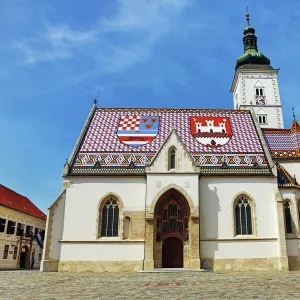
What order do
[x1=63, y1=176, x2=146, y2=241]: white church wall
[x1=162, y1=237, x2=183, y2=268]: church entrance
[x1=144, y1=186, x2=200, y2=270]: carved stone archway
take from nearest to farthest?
[x1=144, y1=186, x2=200, y2=270]: carved stone archway
[x1=162, y1=237, x2=183, y2=268]: church entrance
[x1=63, y1=176, x2=146, y2=241]: white church wall

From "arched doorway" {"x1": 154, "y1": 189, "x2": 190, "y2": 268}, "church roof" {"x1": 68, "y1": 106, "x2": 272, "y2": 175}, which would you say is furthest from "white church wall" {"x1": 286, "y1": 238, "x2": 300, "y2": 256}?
"arched doorway" {"x1": 154, "y1": 189, "x2": 190, "y2": 268}

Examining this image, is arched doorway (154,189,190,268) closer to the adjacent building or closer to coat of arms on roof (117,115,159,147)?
coat of arms on roof (117,115,159,147)

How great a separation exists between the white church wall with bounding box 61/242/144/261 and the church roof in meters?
5.45

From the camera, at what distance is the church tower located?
4641 centimetres

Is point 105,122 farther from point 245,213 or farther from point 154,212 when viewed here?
point 245,213

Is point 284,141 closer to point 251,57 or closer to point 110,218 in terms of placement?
point 110,218

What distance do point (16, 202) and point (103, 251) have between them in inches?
867

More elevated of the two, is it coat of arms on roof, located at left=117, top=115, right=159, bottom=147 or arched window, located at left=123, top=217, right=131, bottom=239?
coat of arms on roof, located at left=117, top=115, right=159, bottom=147

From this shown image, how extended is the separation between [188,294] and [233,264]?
1412 centimetres

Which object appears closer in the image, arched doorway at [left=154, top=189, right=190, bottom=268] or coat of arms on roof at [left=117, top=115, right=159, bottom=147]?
arched doorway at [left=154, top=189, right=190, bottom=268]

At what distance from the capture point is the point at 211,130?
29656 mm

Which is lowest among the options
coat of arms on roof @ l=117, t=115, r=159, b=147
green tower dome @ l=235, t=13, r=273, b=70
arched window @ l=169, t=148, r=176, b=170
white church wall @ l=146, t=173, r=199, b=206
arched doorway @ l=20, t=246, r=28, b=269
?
arched doorway @ l=20, t=246, r=28, b=269

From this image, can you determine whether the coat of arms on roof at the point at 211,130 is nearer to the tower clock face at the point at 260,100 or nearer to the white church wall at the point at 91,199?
the white church wall at the point at 91,199

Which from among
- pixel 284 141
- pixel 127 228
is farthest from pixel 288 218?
pixel 127 228
